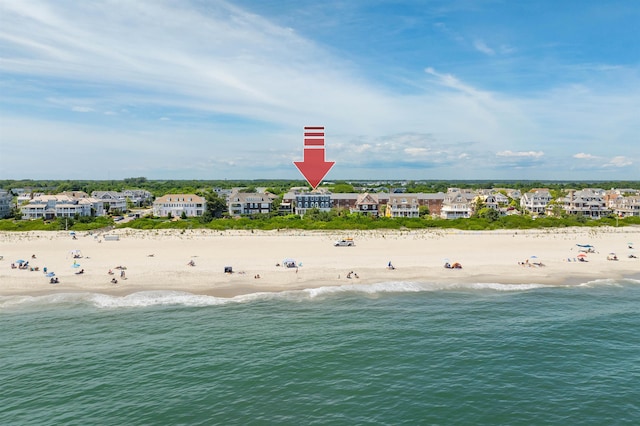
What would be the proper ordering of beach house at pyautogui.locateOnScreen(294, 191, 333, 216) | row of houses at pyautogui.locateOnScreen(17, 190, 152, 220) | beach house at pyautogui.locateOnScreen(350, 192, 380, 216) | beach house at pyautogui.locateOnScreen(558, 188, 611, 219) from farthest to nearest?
1. beach house at pyautogui.locateOnScreen(294, 191, 333, 216)
2. beach house at pyautogui.locateOnScreen(558, 188, 611, 219)
3. beach house at pyautogui.locateOnScreen(350, 192, 380, 216)
4. row of houses at pyautogui.locateOnScreen(17, 190, 152, 220)

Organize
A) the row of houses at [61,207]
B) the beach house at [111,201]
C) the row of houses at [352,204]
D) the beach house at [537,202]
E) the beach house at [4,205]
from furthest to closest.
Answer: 1. the beach house at [537,202]
2. the beach house at [111,201]
3. the beach house at [4,205]
4. the row of houses at [352,204]
5. the row of houses at [61,207]

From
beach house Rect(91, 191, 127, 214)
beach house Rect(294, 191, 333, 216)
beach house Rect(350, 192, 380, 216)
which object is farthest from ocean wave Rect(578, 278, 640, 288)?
beach house Rect(91, 191, 127, 214)

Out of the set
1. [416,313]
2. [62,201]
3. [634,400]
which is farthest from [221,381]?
[62,201]

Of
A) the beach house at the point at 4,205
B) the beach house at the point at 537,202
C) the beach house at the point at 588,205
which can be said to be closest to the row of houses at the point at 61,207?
the beach house at the point at 4,205

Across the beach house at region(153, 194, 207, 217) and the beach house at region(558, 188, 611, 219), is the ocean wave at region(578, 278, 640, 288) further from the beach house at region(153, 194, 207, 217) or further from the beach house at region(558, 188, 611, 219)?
the beach house at region(153, 194, 207, 217)

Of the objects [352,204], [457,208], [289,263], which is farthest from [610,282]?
[352,204]

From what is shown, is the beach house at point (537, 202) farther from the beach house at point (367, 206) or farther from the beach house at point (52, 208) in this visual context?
the beach house at point (52, 208)

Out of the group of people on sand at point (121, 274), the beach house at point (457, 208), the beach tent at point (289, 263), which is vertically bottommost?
the group of people on sand at point (121, 274)

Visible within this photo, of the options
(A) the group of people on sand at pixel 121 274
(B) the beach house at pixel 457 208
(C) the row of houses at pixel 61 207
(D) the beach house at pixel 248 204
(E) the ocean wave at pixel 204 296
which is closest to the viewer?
(E) the ocean wave at pixel 204 296
